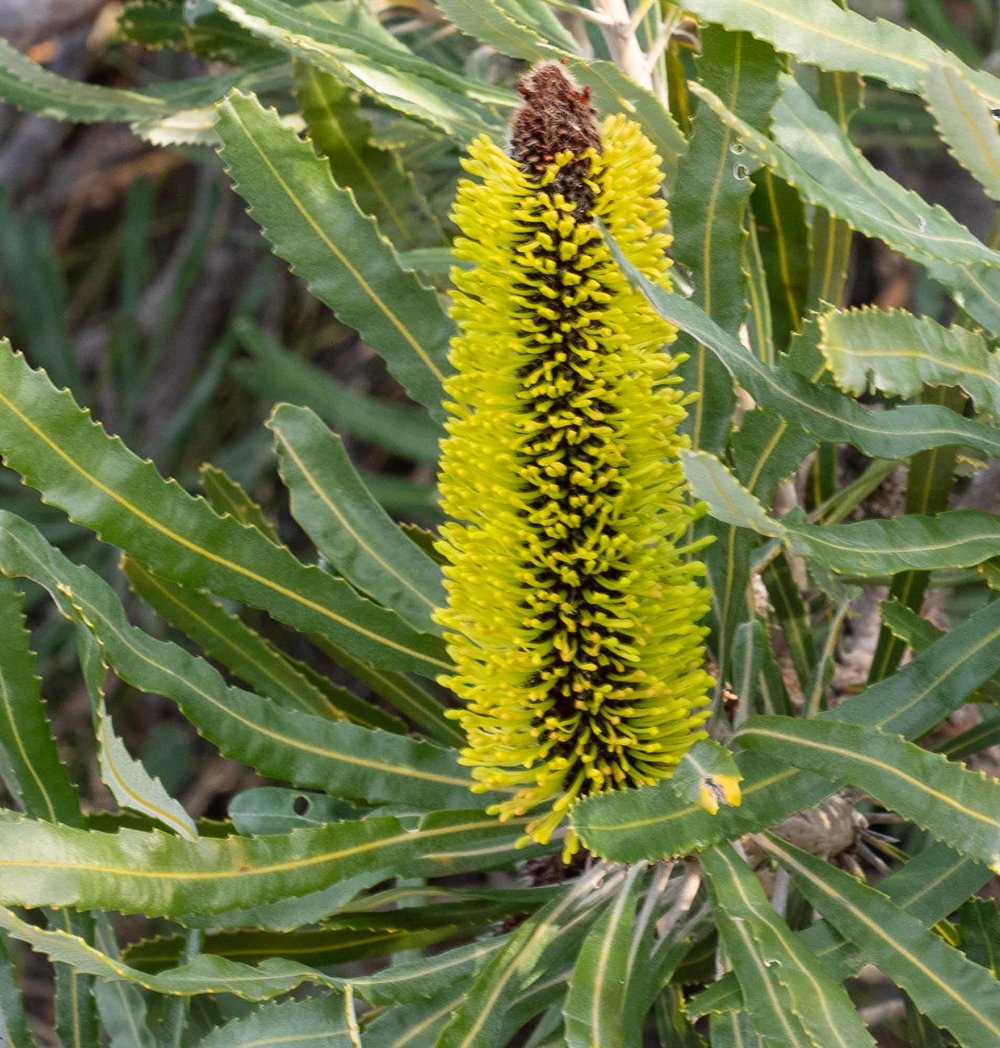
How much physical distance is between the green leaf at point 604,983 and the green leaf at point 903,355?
29 centimetres

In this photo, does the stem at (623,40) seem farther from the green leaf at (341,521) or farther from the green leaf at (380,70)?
the green leaf at (341,521)

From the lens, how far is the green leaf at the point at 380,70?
0.79 meters

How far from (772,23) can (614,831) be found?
1.29 ft

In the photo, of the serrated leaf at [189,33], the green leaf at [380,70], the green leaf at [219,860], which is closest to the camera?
the green leaf at [219,860]

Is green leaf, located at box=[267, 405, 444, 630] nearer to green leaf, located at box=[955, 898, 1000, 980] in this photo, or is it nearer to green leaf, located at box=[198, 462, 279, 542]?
green leaf, located at box=[198, 462, 279, 542]

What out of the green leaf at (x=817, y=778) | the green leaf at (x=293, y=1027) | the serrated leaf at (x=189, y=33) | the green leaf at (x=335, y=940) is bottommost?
the green leaf at (x=335, y=940)

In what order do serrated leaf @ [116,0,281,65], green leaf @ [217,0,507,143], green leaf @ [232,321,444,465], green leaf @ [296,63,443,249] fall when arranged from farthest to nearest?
green leaf @ [232,321,444,465] < serrated leaf @ [116,0,281,65] < green leaf @ [296,63,443,249] < green leaf @ [217,0,507,143]

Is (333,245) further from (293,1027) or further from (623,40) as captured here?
(293,1027)

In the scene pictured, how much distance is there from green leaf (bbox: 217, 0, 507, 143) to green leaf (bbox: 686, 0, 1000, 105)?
231 mm

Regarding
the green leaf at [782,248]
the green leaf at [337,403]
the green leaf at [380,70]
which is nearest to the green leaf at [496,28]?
the green leaf at [380,70]

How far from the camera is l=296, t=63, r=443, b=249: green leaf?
906 millimetres

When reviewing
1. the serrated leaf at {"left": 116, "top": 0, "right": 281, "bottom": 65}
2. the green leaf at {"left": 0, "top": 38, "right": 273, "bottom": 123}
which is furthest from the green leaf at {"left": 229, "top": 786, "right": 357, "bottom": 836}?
the serrated leaf at {"left": 116, "top": 0, "right": 281, "bottom": 65}

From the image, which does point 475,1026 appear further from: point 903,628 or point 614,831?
point 903,628

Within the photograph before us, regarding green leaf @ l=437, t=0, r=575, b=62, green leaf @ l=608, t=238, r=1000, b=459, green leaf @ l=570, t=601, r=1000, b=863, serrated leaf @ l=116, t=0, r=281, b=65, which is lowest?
green leaf @ l=570, t=601, r=1000, b=863
